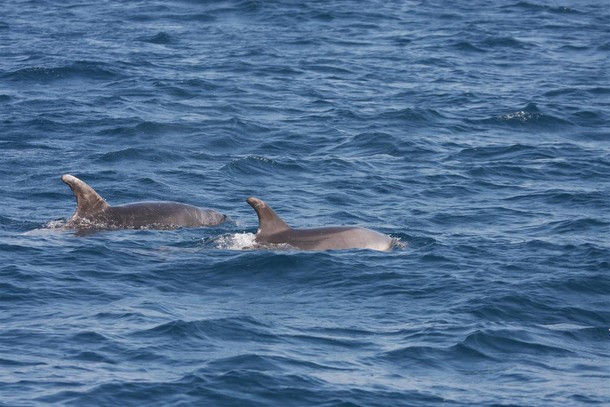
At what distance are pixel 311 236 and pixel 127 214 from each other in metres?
4.21

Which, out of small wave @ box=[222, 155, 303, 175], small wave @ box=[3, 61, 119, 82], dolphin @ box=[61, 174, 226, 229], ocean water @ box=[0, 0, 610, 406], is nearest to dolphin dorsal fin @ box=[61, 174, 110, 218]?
dolphin @ box=[61, 174, 226, 229]

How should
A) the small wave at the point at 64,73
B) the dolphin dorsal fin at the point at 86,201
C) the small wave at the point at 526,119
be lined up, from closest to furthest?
the dolphin dorsal fin at the point at 86,201 < the small wave at the point at 526,119 < the small wave at the point at 64,73

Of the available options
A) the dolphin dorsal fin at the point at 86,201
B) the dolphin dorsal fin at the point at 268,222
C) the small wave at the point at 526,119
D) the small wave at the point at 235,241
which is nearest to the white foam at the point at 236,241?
the small wave at the point at 235,241

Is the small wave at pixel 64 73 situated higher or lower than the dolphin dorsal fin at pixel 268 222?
lower

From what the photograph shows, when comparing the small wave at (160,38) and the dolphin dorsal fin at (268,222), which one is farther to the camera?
the small wave at (160,38)

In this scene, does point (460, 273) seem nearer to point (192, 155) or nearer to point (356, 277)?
point (356, 277)

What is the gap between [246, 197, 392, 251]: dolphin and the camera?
2458 centimetres

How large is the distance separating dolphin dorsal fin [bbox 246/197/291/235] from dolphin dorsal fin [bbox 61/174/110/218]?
3707 mm

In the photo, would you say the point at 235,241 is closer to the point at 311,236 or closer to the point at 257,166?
the point at 311,236

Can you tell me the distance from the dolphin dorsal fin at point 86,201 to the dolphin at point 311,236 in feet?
11.9

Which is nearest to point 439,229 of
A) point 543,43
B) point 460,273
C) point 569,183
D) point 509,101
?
point 460,273

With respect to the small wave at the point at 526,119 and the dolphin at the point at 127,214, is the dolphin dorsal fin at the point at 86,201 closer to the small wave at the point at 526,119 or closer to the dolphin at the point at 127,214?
the dolphin at the point at 127,214

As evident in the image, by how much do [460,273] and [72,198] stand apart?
10.1 metres

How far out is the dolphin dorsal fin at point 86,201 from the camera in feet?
85.2
